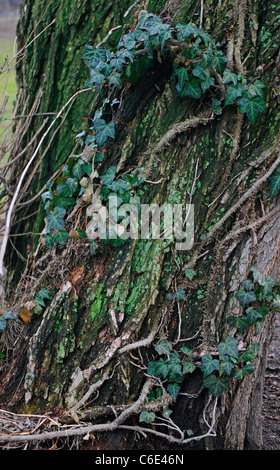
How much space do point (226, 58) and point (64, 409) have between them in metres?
1.74

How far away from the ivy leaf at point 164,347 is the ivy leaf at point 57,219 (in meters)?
0.74

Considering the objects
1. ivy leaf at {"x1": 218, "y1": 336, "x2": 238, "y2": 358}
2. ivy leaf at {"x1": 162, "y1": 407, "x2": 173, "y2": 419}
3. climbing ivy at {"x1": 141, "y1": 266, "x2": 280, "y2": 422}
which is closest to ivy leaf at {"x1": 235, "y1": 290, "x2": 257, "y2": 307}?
climbing ivy at {"x1": 141, "y1": 266, "x2": 280, "y2": 422}

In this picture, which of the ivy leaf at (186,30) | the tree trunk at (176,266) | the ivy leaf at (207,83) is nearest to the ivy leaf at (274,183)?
the tree trunk at (176,266)

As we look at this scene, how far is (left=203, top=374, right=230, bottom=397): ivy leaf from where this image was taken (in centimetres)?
190

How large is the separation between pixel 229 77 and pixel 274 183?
19.8 inches

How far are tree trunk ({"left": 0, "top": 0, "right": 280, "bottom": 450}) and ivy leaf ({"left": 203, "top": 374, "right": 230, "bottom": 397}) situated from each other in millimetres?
56

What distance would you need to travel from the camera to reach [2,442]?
77.5 inches

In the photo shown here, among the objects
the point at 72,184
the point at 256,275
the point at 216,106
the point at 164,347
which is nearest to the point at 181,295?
the point at 164,347

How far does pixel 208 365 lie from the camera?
1896 millimetres

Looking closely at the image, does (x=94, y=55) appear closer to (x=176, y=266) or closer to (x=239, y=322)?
(x=176, y=266)

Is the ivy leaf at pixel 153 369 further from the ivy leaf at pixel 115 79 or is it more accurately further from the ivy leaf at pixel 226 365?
the ivy leaf at pixel 115 79

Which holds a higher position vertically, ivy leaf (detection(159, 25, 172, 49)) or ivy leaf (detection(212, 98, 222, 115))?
ivy leaf (detection(159, 25, 172, 49))

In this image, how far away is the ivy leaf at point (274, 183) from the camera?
190 centimetres

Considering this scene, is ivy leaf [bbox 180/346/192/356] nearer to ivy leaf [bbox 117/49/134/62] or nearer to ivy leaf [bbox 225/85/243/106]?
ivy leaf [bbox 225/85/243/106]
